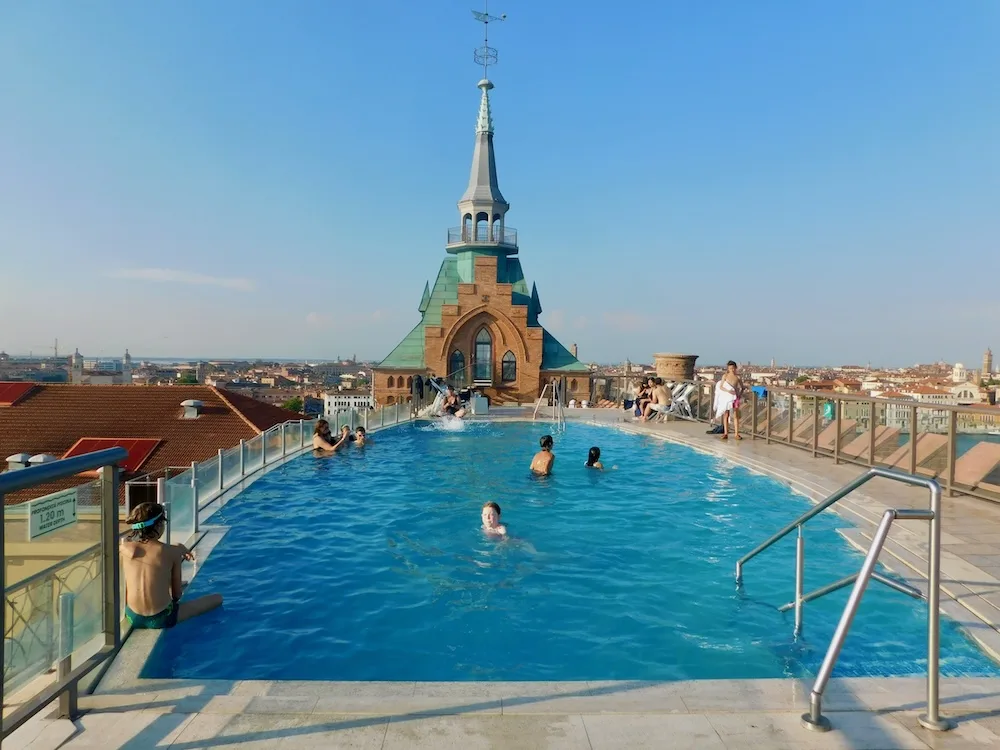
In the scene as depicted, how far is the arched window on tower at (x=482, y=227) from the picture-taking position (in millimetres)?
41041

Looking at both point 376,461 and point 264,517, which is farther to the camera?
point 376,461

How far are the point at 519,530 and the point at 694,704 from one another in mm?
5748

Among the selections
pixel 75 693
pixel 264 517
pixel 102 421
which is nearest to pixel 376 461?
pixel 264 517

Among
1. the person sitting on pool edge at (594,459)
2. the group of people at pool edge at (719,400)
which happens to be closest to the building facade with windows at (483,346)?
the group of people at pool edge at (719,400)

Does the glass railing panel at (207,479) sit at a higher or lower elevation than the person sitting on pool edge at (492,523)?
higher

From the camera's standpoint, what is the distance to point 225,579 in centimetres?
713

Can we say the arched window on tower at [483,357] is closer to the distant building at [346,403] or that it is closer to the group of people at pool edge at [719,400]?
the distant building at [346,403]

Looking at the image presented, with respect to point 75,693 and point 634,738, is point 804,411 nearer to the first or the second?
point 634,738

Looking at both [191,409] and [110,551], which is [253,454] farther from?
[191,409]

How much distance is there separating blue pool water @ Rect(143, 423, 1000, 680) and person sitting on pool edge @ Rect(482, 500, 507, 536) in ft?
0.68

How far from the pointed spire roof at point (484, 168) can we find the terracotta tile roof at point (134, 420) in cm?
1880

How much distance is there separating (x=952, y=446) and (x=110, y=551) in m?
11.0

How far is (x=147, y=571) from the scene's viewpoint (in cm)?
538

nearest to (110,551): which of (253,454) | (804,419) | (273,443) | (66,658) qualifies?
(66,658)
